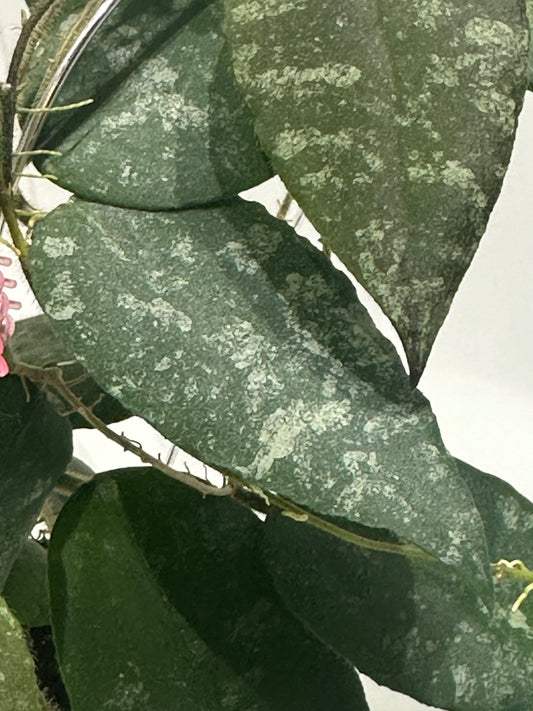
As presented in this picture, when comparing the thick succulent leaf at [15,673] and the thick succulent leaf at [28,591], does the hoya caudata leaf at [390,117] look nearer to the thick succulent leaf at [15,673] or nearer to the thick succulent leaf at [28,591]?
the thick succulent leaf at [15,673]

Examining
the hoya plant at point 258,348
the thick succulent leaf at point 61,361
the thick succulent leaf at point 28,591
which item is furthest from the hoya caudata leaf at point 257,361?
the thick succulent leaf at point 28,591

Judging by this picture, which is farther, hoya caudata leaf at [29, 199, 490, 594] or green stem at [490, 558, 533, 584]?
green stem at [490, 558, 533, 584]

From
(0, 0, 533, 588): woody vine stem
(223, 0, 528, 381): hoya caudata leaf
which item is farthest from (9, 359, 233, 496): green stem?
(223, 0, 528, 381): hoya caudata leaf

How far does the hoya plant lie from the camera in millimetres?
263

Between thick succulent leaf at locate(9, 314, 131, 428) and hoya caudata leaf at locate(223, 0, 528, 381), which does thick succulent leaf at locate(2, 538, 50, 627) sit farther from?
hoya caudata leaf at locate(223, 0, 528, 381)

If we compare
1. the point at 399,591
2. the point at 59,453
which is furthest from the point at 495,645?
the point at 59,453

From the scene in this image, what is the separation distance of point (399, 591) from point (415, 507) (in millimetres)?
109

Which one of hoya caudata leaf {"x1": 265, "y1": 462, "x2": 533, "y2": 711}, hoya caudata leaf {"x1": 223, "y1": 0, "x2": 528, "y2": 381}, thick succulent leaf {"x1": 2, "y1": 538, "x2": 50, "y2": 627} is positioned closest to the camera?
hoya caudata leaf {"x1": 223, "y1": 0, "x2": 528, "y2": 381}

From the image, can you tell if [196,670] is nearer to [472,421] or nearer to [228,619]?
[228,619]

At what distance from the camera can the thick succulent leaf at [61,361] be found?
0.40m

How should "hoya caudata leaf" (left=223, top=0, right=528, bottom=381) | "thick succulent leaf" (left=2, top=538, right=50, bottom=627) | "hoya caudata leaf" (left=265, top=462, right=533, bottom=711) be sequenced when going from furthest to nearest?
"thick succulent leaf" (left=2, top=538, right=50, bottom=627)
"hoya caudata leaf" (left=265, top=462, right=533, bottom=711)
"hoya caudata leaf" (left=223, top=0, right=528, bottom=381)

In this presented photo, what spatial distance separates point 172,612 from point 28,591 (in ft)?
0.45

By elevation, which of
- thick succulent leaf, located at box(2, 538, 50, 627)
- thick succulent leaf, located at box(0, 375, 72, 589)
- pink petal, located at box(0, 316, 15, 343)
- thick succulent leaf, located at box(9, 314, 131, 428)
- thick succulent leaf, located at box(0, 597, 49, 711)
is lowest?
thick succulent leaf, located at box(0, 597, 49, 711)

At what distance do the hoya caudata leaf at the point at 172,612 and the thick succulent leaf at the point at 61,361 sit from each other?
0.16ft
